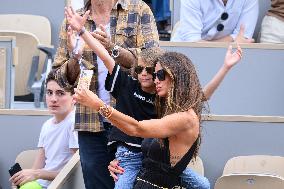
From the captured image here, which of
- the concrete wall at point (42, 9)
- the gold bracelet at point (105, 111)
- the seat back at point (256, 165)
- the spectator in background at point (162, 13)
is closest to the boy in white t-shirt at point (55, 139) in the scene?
the seat back at point (256, 165)

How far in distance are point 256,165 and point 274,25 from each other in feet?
5.26

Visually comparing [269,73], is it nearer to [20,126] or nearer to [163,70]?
[20,126]

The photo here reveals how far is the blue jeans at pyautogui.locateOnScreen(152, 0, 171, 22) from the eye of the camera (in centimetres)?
729

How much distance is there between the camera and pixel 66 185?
168 inches

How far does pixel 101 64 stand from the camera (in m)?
3.74

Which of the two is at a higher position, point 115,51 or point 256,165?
point 115,51

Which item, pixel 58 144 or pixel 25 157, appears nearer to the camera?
pixel 58 144

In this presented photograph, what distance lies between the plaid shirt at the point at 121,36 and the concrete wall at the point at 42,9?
3133mm

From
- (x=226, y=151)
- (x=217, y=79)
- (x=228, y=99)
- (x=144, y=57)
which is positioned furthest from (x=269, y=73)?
(x=144, y=57)

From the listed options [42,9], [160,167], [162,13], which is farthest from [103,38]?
[162,13]

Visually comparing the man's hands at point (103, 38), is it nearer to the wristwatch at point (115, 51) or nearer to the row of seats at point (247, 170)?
the wristwatch at point (115, 51)

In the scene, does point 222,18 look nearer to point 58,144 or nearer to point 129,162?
point 58,144

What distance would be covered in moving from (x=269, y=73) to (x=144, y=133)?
235 cm

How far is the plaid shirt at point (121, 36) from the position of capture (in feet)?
12.0
